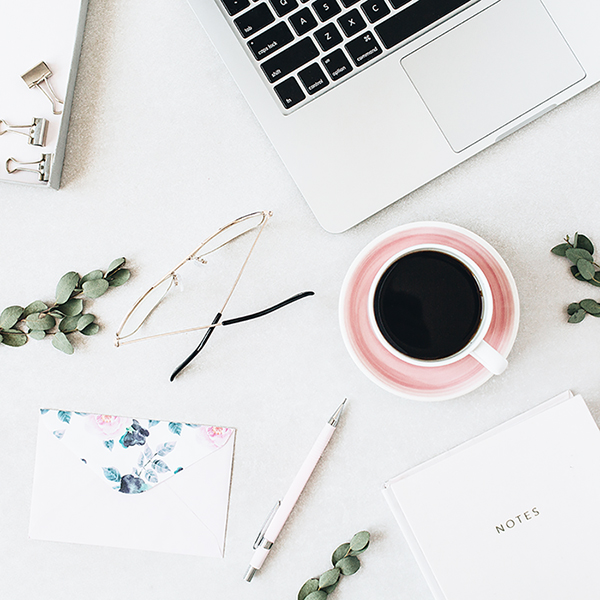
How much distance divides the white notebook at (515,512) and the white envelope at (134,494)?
0.21 m

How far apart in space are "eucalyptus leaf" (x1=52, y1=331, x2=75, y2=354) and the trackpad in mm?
494

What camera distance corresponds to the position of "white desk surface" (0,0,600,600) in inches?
24.6

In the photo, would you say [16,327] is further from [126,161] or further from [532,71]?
[532,71]

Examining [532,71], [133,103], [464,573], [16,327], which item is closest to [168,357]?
[16,327]

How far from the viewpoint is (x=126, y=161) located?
639 mm

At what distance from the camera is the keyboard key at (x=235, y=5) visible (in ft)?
1.83

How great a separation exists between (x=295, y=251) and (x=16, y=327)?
1.15ft

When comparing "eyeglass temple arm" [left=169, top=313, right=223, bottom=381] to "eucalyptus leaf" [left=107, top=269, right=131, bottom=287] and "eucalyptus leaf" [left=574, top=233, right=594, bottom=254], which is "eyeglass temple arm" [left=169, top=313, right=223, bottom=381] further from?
"eucalyptus leaf" [left=574, top=233, right=594, bottom=254]

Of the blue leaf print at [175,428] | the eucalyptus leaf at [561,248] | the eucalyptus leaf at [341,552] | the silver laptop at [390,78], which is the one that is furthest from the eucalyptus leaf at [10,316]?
the eucalyptus leaf at [561,248]

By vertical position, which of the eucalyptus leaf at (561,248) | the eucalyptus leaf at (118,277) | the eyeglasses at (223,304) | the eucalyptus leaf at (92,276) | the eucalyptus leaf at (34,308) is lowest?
the eucalyptus leaf at (561,248)

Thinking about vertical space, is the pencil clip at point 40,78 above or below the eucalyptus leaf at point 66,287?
above

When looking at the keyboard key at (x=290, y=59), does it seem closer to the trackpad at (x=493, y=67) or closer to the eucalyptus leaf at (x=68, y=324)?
the trackpad at (x=493, y=67)

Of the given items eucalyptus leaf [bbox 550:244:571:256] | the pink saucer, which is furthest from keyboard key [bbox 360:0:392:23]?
eucalyptus leaf [bbox 550:244:571:256]

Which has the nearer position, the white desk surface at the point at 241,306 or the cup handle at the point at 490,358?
the cup handle at the point at 490,358
